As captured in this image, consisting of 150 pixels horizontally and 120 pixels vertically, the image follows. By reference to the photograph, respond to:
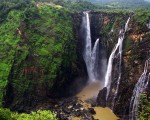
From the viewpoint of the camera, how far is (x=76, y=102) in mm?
44219

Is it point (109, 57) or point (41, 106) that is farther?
point (109, 57)

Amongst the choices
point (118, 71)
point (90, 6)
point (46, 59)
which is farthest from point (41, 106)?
point (90, 6)

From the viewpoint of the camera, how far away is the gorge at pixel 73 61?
41125 millimetres

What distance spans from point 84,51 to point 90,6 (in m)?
22.0

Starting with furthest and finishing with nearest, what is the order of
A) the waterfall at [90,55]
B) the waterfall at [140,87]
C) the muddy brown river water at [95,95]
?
the waterfall at [90,55], the muddy brown river water at [95,95], the waterfall at [140,87]

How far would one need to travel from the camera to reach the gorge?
41125 mm

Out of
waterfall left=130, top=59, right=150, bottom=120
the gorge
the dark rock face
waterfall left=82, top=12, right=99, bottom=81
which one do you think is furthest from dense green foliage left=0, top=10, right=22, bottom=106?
waterfall left=130, top=59, right=150, bottom=120

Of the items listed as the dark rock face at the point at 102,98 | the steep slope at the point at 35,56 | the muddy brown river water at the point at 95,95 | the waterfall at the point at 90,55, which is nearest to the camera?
the muddy brown river water at the point at 95,95

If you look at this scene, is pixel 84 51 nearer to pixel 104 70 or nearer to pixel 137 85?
pixel 104 70

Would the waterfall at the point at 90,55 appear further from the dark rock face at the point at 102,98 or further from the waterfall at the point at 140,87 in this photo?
the waterfall at the point at 140,87

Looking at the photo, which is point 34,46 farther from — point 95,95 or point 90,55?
point 95,95

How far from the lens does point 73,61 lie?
50469 mm

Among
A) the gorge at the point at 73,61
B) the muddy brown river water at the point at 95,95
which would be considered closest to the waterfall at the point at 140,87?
the gorge at the point at 73,61

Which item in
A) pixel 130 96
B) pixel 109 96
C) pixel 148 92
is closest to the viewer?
pixel 148 92
